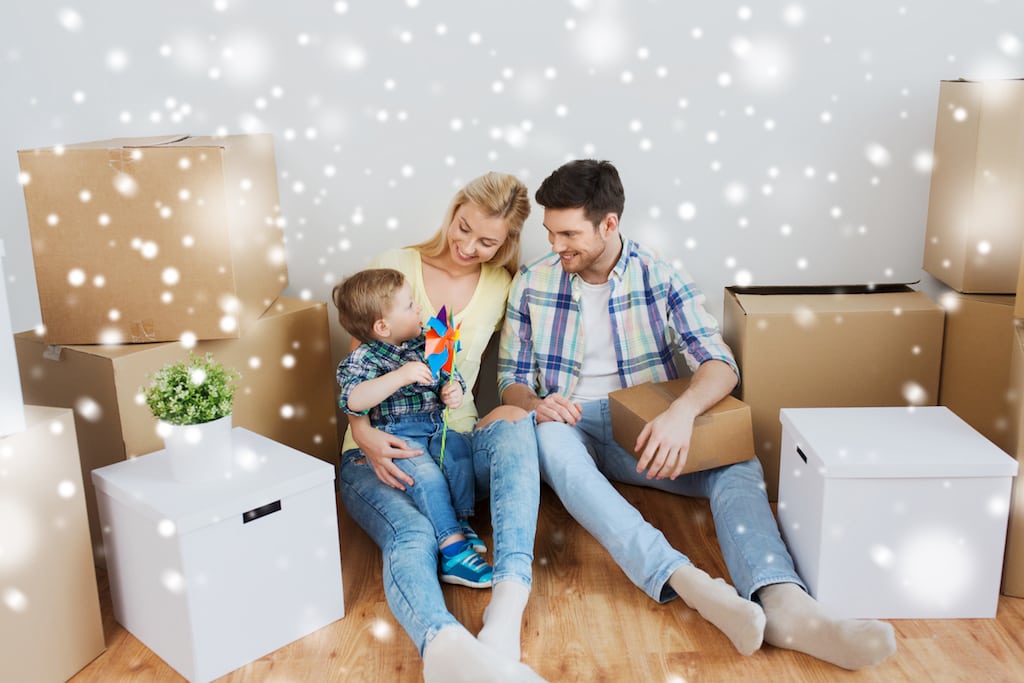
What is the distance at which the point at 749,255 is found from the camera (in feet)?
7.90

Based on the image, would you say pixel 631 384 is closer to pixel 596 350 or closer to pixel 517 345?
pixel 596 350

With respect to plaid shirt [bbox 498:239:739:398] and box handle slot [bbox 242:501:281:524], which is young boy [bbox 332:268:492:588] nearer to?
plaid shirt [bbox 498:239:739:398]

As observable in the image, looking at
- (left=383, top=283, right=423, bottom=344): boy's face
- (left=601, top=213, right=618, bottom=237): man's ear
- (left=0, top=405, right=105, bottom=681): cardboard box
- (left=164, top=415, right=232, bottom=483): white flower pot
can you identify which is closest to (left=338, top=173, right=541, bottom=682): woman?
(left=383, top=283, right=423, bottom=344): boy's face

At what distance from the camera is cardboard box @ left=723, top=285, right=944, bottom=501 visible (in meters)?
2.09

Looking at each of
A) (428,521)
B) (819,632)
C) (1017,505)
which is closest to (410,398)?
(428,521)

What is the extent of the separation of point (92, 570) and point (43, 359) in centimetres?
54

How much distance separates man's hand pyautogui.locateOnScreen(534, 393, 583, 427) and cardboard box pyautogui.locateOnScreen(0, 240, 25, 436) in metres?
1.07

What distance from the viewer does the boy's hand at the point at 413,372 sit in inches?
74.2

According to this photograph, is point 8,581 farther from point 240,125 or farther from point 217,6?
point 217,6

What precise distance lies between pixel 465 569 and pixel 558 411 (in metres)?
0.44

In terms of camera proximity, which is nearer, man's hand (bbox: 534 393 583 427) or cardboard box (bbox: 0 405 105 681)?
cardboard box (bbox: 0 405 105 681)

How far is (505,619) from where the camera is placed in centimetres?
158

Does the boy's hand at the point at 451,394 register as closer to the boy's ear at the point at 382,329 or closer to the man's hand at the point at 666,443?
the boy's ear at the point at 382,329

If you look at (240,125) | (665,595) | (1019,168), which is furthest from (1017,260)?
(240,125)
